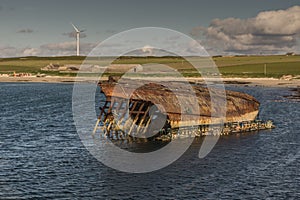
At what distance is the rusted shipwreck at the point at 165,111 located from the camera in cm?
5572

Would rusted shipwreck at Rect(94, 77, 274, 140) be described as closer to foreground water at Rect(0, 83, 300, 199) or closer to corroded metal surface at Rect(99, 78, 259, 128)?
corroded metal surface at Rect(99, 78, 259, 128)

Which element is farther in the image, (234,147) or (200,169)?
(234,147)

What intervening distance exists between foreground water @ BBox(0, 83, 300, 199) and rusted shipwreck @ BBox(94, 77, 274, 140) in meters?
3.29

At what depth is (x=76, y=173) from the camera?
40656mm

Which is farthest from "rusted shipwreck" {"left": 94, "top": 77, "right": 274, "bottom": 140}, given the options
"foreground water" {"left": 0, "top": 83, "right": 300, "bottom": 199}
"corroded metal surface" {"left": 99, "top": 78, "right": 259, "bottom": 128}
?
"foreground water" {"left": 0, "top": 83, "right": 300, "bottom": 199}

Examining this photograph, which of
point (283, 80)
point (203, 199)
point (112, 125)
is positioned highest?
point (283, 80)

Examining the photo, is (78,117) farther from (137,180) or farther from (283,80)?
(283,80)

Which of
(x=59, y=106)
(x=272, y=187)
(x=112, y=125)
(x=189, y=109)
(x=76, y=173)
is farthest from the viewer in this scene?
(x=59, y=106)

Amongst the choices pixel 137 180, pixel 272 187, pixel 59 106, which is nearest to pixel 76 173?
pixel 137 180

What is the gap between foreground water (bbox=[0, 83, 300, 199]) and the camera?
116 feet

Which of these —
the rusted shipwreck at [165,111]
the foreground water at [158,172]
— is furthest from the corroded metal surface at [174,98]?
the foreground water at [158,172]

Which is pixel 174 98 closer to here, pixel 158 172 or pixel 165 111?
A: pixel 165 111

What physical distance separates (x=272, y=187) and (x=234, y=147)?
51.7 ft

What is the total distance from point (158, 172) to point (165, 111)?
14.6m
